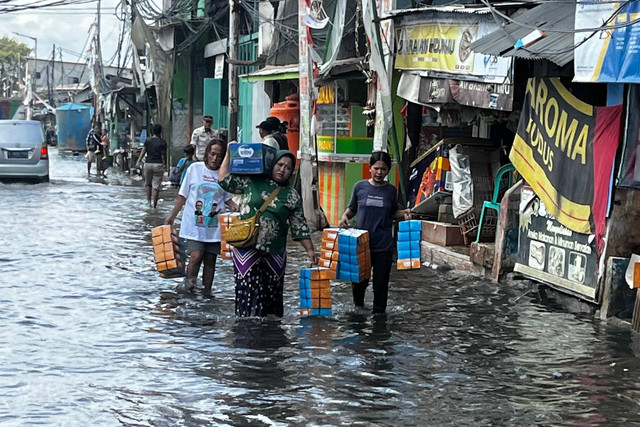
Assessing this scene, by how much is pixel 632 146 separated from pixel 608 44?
40.1 inches

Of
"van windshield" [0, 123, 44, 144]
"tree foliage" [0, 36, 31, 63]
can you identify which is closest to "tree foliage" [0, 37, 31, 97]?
"tree foliage" [0, 36, 31, 63]

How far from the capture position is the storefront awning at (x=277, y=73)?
67.9ft

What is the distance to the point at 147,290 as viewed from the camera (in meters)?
11.3

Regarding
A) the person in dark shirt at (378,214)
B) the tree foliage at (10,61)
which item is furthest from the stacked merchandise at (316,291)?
the tree foliage at (10,61)

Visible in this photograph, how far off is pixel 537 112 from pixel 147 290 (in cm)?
473

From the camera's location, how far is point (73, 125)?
195ft

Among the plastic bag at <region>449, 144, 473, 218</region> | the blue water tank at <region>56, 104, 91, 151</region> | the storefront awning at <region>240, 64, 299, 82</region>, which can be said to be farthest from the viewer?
the blue water tank at <region>56, 104, 91, 151</region>

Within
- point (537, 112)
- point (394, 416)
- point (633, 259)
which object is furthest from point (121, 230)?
point (394, 416)

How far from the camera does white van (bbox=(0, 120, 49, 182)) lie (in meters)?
27.2

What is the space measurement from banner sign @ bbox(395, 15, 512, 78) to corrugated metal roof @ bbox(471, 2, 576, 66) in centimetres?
55

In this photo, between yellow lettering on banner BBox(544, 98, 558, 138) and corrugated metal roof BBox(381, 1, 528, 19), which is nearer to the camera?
yellow lettering on banner BBox(544, 98, 558, 138)

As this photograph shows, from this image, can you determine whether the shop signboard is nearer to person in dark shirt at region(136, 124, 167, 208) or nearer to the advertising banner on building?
the advertising banner on building

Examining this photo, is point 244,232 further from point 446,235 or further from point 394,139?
point 394,139

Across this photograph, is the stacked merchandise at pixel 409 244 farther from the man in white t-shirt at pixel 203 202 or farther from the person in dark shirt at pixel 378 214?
the man in white t-shirt at pixel 203 202
